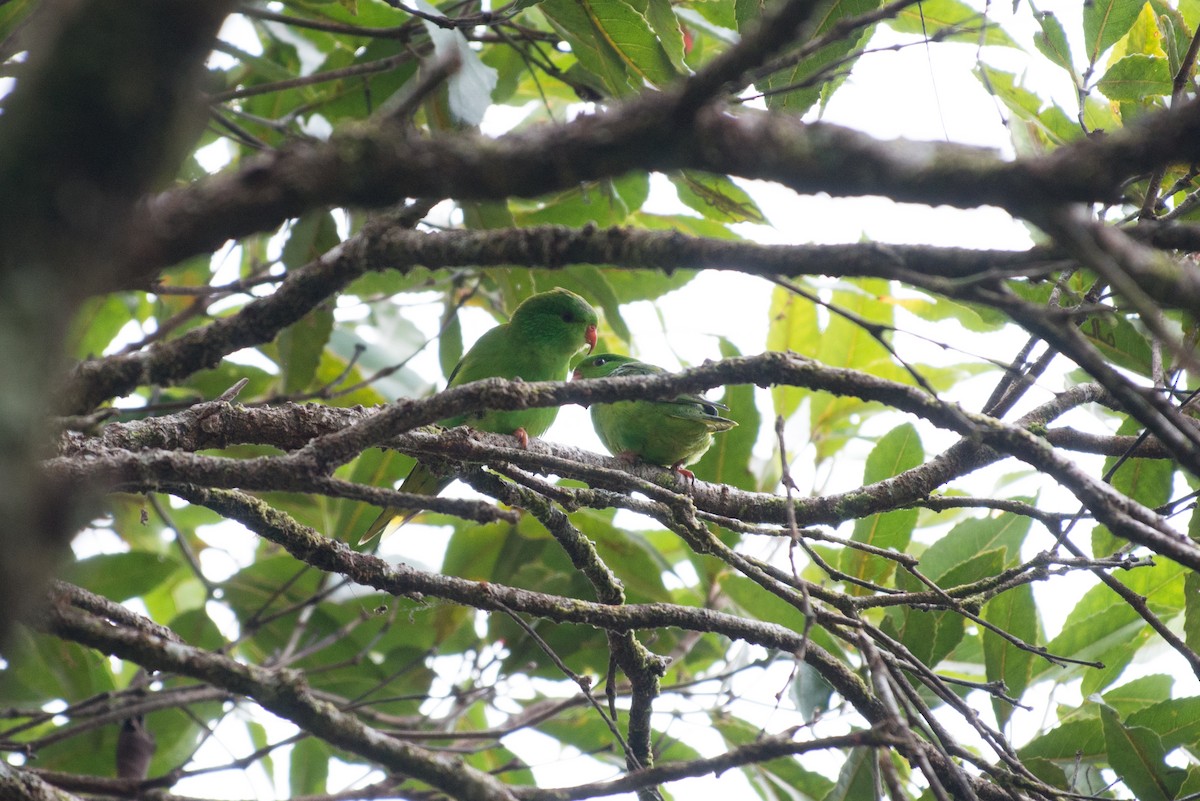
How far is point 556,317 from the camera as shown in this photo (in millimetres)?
5445

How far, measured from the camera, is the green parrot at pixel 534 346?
4.97m

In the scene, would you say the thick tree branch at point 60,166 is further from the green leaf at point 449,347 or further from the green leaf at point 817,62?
the green leaf at point 449,347

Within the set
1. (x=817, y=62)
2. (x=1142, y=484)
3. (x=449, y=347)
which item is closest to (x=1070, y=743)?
(x=1142, y=484)

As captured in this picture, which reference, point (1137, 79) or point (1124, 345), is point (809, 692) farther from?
point (1137, 79)

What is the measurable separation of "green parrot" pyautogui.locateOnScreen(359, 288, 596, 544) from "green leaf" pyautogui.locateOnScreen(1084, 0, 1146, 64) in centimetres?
276

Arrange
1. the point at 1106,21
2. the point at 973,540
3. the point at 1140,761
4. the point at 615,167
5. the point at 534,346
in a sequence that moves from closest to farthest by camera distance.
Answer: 1. the point at 615,167
2. the point at 1140,761
3. the point at 1106,21
4. the point at 973,540
5. the point at 534,346

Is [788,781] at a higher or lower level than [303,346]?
lower

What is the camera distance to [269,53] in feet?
16.8

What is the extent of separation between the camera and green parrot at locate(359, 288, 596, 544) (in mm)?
4973

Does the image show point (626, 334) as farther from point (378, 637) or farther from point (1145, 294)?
point (1145, 294)

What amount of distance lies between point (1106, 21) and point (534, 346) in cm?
308

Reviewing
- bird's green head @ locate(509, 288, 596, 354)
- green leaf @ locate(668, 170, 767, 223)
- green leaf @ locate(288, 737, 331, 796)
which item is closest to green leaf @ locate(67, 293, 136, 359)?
bird's green head @ locate(509, 288, 596, 354)

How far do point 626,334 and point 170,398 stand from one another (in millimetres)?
2505

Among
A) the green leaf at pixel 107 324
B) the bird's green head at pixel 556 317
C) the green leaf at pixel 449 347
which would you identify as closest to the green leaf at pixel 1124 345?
the bird's green head at pixel 556 317
